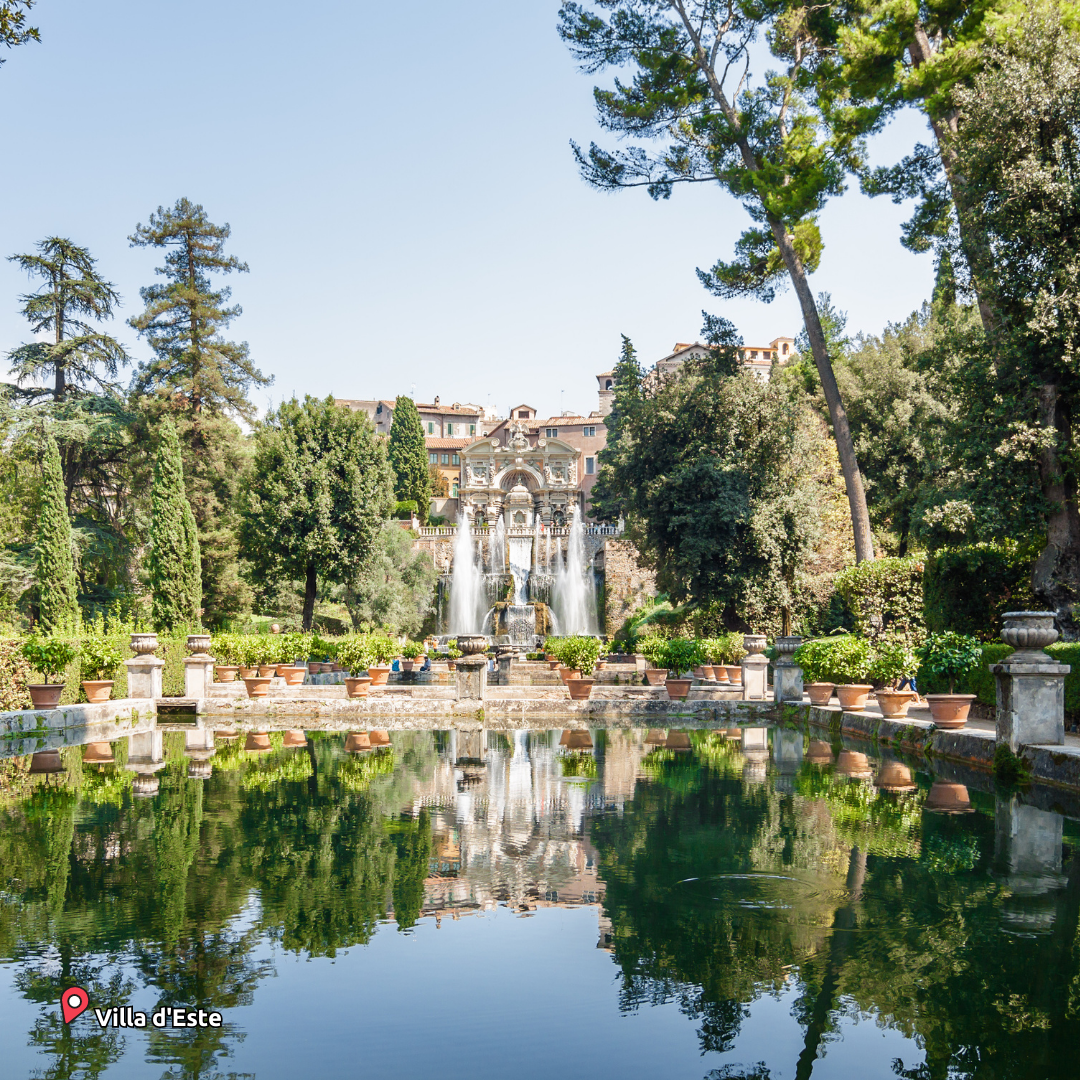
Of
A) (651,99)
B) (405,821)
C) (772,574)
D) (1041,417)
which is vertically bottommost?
(405,821)

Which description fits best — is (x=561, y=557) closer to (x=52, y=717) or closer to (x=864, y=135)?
(x=864, y=135)

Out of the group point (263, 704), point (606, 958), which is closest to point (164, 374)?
point (263, 704)

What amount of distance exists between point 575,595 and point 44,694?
1248 inches

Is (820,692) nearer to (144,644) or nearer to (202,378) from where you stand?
(144,644)

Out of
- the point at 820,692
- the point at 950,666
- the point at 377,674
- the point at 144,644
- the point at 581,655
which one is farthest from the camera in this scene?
the point at 377,674

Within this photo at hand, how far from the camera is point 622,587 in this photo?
42688 millimetres

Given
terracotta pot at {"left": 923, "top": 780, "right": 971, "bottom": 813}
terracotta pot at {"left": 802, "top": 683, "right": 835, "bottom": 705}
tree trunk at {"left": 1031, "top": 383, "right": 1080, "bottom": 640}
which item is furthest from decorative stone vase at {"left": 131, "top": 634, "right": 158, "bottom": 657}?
tree trunk at {"left": 1031, "top": 383, "right": 1080, "bottom": 640}

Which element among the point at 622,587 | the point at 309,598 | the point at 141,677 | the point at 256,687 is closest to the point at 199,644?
the point at 256,687

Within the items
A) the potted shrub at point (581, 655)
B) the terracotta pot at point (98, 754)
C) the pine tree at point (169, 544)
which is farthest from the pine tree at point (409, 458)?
the terracotta pot at point (98, 754)

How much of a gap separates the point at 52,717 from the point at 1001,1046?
12.7m

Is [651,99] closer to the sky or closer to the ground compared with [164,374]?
closer to the sky

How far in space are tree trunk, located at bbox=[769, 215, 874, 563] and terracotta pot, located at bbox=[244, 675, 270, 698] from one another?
480 inches

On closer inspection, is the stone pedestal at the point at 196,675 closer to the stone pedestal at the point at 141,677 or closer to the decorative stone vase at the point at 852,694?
the stone pedestal at the point at 141,677

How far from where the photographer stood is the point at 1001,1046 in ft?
11.1
